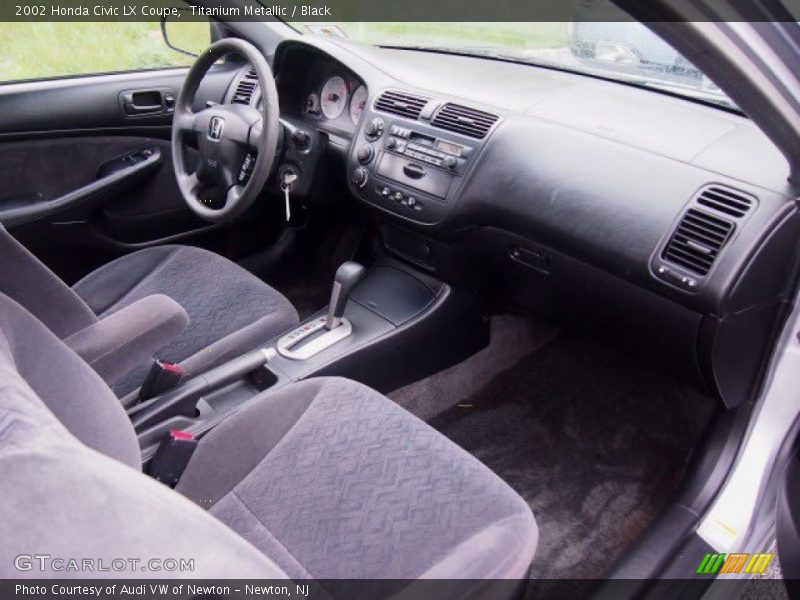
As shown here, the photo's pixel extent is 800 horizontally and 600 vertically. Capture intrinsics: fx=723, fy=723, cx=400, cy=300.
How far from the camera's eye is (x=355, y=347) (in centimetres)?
188

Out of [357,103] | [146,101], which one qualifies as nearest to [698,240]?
[357,103]

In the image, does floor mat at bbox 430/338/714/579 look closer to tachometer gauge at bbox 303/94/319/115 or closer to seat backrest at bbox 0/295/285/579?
tachometer gauge at bbox 303/94/319/115

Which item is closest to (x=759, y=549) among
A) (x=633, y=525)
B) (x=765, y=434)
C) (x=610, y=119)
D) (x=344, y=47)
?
(x=765, y=434)

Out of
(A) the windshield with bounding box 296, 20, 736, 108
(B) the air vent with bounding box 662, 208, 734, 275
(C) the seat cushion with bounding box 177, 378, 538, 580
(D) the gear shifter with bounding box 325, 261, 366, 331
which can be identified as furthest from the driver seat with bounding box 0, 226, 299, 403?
(B) the air vent with bounding box 662, 208, 734, 275

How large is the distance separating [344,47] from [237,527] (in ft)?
4.68

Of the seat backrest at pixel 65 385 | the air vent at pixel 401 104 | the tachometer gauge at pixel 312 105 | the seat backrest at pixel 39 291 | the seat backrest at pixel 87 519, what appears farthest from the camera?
the tachometer gauge at pixel 312 105

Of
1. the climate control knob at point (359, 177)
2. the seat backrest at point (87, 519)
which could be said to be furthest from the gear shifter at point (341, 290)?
the seat backrest at point (87, 519)

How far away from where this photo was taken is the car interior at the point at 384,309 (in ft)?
3.49

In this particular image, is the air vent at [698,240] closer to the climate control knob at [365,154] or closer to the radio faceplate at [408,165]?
the radio faceplate at [408,165]

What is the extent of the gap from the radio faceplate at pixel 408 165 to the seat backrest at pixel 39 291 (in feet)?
2.67

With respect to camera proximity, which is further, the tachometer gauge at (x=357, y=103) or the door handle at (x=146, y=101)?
the door handle at (x=146, y=101)

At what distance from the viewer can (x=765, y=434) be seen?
146cm

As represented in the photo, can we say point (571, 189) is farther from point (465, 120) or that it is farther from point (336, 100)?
point (336, 100)

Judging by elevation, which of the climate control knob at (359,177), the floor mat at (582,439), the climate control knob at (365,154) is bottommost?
the floor mat at (582,439)
